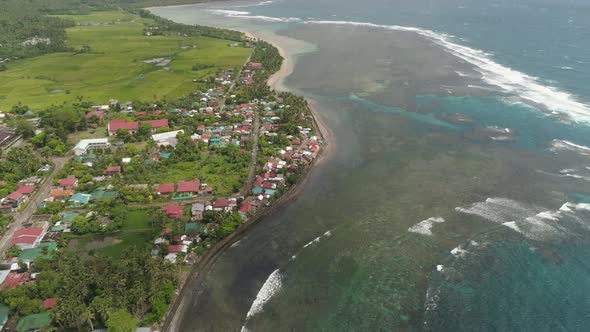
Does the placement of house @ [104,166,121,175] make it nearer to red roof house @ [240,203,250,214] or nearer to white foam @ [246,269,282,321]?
red roof house @ [240,203,250,214]

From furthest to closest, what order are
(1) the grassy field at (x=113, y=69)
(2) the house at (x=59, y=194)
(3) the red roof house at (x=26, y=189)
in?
1. (1) the grassy field at (x=113, y=69)
2. (3) the red roof house at (x=26, y=189)
3. (2) the house at (x=59, y=194)

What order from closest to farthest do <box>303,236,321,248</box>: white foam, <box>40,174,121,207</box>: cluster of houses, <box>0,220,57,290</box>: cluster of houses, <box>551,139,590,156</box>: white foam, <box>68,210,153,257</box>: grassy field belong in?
<box>0,220,57,290</box>: cluster of houses
<box>68,210,153,257</box>: grassy field
<box>303,236,321,248</box>: white foam
<box>40,174,121,207</box>: cluster of houses
<box>551,139,590,156</box>: white foam

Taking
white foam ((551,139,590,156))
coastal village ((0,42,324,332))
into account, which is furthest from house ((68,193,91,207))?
white foam ((551,139,590,156))

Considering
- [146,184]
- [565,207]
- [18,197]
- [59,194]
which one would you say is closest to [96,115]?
[59,194]

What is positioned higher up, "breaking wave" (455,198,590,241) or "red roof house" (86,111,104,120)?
"breaking wave" (455,198,590,241)

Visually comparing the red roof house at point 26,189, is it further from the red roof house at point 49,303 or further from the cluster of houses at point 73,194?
the red roof house at point 49,303

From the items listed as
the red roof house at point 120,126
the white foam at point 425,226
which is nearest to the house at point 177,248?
the white foam at point 425,226
